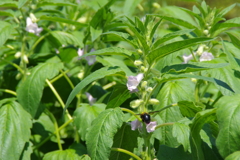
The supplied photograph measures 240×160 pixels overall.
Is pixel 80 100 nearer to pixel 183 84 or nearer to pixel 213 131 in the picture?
pixel 183 84

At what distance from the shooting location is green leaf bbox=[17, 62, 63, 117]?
251 cm

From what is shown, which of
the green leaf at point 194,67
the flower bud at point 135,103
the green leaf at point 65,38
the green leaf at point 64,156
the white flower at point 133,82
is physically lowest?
the green leaf at point 64,156

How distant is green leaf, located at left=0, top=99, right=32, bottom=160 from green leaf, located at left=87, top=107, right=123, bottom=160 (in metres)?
0.68

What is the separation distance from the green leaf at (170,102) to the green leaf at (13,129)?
909 mm

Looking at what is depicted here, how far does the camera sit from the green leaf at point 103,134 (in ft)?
5.74

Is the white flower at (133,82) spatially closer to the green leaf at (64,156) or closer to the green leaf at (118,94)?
the green leaf at (118,94)

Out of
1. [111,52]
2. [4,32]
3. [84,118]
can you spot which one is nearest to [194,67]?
[111,52]

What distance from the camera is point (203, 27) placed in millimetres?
2529

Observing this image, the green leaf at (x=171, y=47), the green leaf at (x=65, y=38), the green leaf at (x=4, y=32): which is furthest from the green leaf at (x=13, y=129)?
the green leaf at (x=171, y=47)

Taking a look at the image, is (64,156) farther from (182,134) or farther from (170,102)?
(182,134)

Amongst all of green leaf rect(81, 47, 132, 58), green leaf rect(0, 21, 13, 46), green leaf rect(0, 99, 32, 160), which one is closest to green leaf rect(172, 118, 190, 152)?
green leaf rect(81, 47, 132, 58)

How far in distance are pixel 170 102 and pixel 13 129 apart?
42.0 inches

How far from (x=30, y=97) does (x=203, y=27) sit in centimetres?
138

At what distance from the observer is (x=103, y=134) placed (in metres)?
1.77
